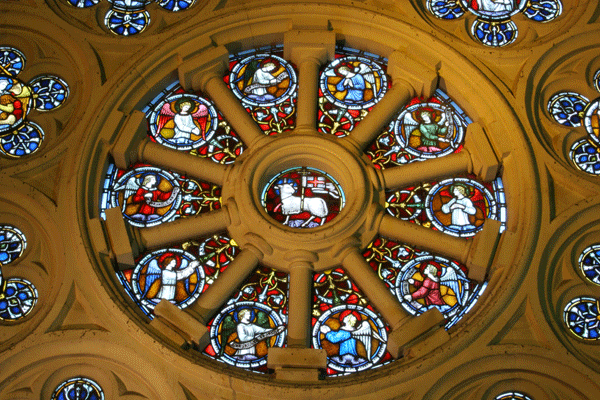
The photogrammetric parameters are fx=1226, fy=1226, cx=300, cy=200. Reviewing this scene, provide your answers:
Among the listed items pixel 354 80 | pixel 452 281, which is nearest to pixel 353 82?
pixel 354 80

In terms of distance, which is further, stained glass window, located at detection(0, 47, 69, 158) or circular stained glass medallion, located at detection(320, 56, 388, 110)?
circular stained glass medallion, located at detection(320, 56, 388, 110)

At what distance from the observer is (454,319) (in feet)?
46.3

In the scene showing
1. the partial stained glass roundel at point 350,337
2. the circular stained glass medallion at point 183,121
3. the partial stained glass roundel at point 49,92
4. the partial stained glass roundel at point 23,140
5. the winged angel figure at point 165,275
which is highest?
the partial stained glass roundel at point 49,92

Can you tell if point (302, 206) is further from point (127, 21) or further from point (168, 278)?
point (127, 21)

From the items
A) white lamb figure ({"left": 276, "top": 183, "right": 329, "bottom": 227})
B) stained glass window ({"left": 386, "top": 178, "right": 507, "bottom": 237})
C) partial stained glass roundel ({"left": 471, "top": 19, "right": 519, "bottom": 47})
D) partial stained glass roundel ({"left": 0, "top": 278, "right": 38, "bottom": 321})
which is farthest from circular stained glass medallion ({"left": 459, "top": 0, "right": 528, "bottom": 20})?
partial stained glass roundel ({"left": 0, "top": 278, "right": 38, "bottom": 321})

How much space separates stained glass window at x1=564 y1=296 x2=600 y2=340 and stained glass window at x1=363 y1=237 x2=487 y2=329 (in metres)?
1.04

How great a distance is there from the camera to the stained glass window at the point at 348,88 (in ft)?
51.7

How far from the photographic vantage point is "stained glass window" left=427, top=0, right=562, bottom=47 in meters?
16.2

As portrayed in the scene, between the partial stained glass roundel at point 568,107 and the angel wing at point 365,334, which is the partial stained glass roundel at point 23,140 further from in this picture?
the partial stained glass roundel at point 568,107

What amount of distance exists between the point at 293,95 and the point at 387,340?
3.79m

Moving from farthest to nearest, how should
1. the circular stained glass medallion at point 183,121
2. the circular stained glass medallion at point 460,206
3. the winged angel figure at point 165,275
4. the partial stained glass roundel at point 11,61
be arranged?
1. the partial stained glass roundel at point 11,61
2. the circular stained glass medallion at point 183,121
3. the circular stained glass medallion at point 460,206
4. the winged angel figure at point 165,275

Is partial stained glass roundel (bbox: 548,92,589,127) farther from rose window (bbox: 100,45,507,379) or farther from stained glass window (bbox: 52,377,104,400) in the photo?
stained glass window (bbox: 52,377,104,400)

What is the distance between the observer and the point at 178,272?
14.5m

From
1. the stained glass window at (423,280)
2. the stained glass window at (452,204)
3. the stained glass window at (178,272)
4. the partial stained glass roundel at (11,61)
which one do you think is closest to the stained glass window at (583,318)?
the stained glass window at (423,280)
